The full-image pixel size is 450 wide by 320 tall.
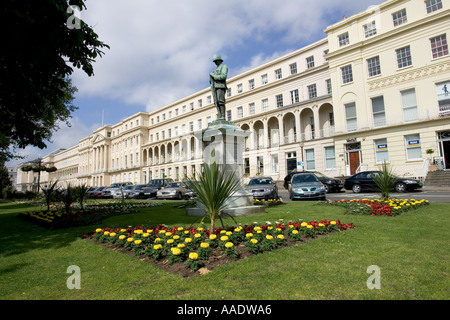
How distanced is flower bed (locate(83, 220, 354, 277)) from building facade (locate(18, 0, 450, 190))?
19123mm

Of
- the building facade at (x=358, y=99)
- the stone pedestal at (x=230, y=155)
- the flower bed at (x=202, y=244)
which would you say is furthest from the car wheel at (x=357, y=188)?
the flower bed at (x=202, y=244)

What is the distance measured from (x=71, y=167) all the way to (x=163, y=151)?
6834 cm

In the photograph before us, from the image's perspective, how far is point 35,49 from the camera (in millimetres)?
5105

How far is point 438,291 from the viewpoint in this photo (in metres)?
2.46

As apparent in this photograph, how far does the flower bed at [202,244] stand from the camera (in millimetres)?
3504

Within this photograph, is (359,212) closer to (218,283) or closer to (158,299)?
(218,283)

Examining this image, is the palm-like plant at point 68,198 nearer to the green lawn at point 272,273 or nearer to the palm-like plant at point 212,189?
the green lawn at point 272,273

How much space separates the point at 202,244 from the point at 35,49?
5.08 m

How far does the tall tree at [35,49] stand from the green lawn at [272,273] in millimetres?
3604

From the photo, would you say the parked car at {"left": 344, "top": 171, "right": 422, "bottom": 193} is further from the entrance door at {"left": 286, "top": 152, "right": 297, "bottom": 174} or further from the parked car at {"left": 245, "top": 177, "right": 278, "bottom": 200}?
the entrance door at {"left": 286, "top": 152, "right": 297, "bottom": 174}

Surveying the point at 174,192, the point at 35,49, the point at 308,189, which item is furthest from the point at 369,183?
the point at 35,49
